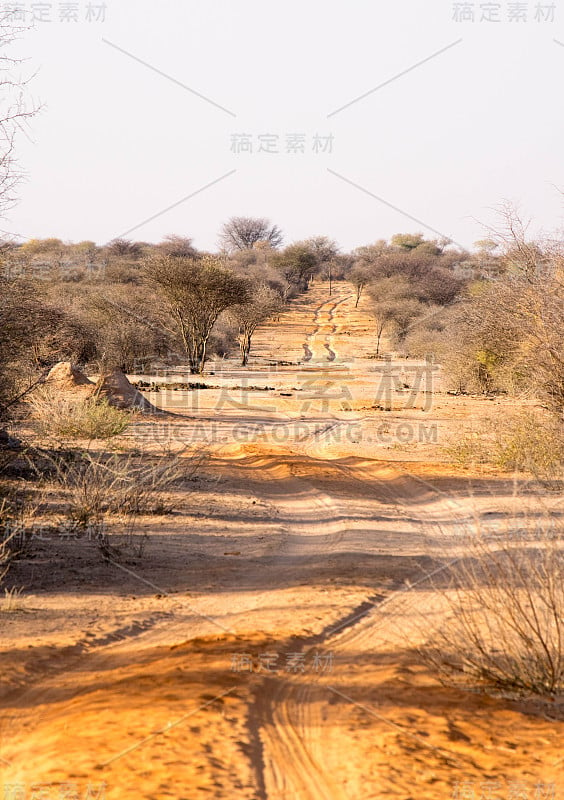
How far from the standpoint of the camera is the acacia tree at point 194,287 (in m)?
27.4

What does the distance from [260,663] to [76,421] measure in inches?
343

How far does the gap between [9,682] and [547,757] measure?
2648 millimetres

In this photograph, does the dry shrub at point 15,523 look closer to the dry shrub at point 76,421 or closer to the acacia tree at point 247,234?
the dry shrub at point 76,421

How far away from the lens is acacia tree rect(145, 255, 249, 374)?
27406mm

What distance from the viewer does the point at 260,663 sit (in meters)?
4.17

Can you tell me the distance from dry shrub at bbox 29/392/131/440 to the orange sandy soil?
2.46 meters

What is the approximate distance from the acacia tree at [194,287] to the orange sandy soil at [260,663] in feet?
58.4

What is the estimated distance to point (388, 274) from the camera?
57438 mm

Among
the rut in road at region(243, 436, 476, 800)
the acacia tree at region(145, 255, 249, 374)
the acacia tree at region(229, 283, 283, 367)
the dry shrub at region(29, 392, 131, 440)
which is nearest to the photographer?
the rut in road at region(243, 436, 476, 800)

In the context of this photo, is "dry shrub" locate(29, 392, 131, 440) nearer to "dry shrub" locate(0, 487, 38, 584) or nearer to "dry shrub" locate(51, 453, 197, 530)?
"dry shrub" locate(51, 453, 197, 530)
